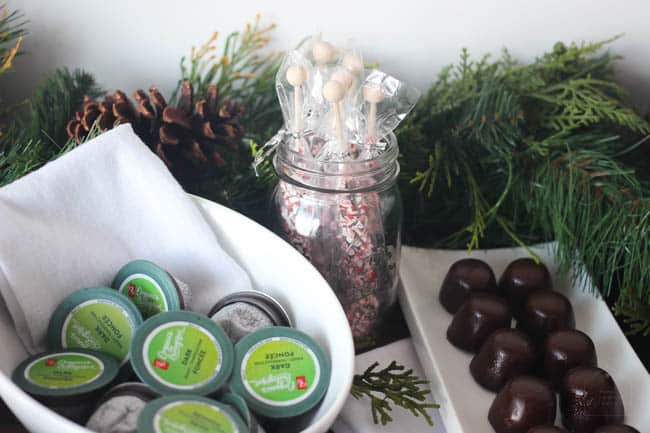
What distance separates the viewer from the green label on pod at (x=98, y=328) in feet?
1.88

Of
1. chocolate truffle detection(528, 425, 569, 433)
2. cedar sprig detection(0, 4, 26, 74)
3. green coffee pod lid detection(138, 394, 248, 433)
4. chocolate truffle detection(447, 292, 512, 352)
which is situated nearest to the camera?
green coffee pod lid detection(138, 394, 248, 433)

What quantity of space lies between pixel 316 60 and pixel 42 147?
32 cm

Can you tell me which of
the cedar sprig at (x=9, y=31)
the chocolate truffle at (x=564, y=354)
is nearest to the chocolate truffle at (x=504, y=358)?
the chocolate truffle at (x=564, y=354)

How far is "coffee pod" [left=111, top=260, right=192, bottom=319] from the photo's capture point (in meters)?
0.60

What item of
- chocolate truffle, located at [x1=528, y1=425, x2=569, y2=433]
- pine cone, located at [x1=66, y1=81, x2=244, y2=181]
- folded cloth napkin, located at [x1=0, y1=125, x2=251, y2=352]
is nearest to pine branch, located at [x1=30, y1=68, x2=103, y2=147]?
pine cone, located at [x1=66, y1=81, x2=244, y2=181]

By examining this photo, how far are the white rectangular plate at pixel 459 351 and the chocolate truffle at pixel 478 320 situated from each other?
16 millimetres

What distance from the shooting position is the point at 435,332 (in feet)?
2.48

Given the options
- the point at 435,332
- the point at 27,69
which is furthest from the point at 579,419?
the point at 27,69

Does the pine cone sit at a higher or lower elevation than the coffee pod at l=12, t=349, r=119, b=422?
higher

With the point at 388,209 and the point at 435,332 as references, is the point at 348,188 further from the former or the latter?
the point at 435,332

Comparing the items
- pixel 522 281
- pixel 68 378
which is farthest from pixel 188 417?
pixel 522 281

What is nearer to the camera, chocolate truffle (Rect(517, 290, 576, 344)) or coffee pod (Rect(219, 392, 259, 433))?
coffee pod (Rect(219, 392, 259, 433))

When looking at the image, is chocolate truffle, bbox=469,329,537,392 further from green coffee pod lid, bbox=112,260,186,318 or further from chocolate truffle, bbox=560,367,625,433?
green coffee pod lid, bbox=112,260,186,318

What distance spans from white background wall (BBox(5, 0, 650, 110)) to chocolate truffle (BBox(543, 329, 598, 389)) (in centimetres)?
42
